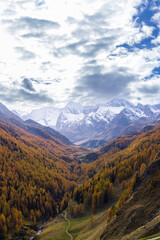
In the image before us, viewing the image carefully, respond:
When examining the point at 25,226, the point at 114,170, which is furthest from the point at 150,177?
the point at 25,226

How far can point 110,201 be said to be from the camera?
5600 inches

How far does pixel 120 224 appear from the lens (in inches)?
2601

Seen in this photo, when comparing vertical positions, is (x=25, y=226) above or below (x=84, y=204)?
below

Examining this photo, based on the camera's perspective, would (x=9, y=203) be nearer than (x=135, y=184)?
No

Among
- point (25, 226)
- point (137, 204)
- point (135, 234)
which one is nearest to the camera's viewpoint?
point (135, 234)

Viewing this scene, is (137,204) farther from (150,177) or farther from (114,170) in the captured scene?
(114,170)

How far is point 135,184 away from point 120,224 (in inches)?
1047

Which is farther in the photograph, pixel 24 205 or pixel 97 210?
pixel 24 205

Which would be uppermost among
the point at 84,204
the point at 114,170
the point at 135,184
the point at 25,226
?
the point at 135,184

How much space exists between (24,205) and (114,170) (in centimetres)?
10598

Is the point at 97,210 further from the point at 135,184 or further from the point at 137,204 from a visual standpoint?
the point at 137,204

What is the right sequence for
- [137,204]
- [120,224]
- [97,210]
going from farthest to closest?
[97,210] → [137,204] → [120,224]

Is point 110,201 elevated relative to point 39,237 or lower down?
elevated

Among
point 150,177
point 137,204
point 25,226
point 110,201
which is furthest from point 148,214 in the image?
point 25,226
